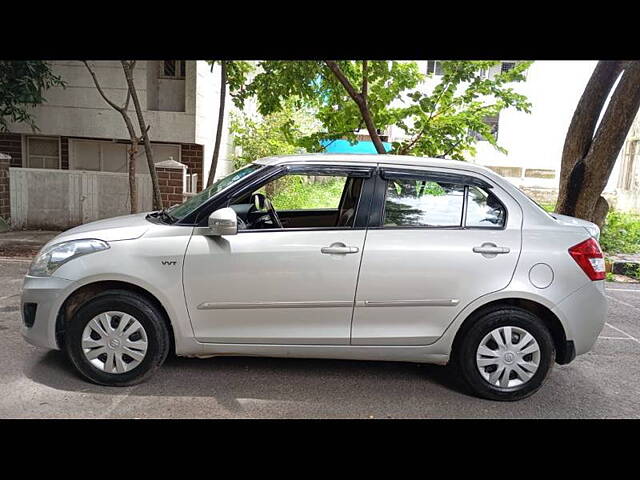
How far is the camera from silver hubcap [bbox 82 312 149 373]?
3818 mm

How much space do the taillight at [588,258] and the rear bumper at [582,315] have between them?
75mm

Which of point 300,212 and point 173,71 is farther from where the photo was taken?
point 173,71

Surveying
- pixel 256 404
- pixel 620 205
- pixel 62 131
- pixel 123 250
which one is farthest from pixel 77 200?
pixel 620 205

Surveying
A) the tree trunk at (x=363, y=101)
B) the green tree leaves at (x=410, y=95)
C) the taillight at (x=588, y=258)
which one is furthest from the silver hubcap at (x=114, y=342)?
the green tree leaves at (x=410, y=95)

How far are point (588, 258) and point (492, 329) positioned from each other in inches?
34.7

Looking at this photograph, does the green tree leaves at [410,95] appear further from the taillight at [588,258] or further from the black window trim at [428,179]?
the taillight at [588,258]

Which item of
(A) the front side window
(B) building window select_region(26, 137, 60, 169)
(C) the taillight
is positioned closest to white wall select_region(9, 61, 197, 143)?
(B) building window select_region(26, 137, 60, 169)

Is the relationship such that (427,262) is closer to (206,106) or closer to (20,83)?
(20,83)

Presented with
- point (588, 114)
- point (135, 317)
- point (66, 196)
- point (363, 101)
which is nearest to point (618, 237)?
point (588, 114)

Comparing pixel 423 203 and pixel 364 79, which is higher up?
pixel 364 79

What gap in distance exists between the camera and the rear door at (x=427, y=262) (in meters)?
3.85

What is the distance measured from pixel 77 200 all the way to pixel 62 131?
6.24 feet

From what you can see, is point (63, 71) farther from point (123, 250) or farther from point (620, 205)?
point (620, 205)

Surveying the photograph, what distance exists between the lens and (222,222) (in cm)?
375
